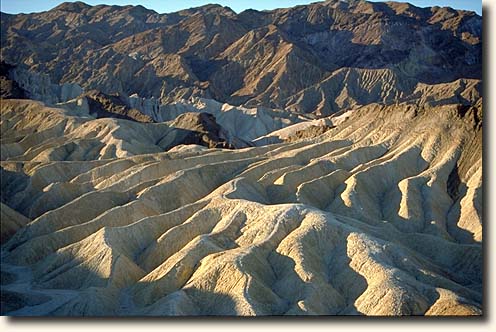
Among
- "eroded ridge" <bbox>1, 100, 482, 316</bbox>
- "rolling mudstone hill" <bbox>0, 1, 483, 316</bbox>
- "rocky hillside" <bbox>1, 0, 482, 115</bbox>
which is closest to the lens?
"eroded ridge" <bbox>1, 100, 482, 316</bbox>

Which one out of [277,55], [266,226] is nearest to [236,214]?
[266,226]

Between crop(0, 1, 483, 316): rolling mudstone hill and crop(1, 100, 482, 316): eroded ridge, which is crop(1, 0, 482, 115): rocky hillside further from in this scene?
crop(1, 100, 482, 316): eroded ridge

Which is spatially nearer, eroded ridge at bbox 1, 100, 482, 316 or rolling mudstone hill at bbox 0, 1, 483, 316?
eroded ridge at bbox 1, 100, 482, 316

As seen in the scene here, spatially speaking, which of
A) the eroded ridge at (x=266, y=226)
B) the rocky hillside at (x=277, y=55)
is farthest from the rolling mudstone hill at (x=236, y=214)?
the rocky hillside at (x=277, y=55)

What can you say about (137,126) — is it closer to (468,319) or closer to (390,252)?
(390,252)

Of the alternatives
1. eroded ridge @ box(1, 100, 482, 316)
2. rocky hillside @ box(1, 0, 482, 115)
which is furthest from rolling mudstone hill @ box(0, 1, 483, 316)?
rocky hillside @ box(1, 0, 482, 115)

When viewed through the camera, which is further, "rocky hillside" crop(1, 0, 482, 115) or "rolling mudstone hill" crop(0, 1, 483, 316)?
"rocky hillside" crop(1, 0, 482, 115)

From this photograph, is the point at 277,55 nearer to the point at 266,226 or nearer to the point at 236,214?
the point at 236,214

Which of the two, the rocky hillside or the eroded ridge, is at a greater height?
the rocky hillside

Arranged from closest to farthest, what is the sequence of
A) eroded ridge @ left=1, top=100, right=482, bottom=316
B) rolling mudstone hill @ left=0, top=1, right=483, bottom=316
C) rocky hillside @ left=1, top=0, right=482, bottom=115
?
eroded ridge @ left=1, top=100, right=482, bottom=316, rolling mudstone hill @ left=0, top=1, right=483, bottom=316, rocky hillside @ left=1, top=0, right=482, bottom=115
